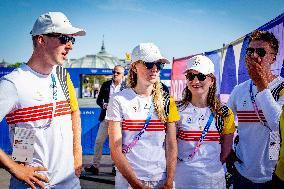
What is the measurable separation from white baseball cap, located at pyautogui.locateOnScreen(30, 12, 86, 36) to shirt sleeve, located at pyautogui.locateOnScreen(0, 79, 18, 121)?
1.66 ft

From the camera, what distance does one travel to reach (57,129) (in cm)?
243

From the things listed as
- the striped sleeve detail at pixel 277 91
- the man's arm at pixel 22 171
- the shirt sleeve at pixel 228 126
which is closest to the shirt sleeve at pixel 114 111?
the man's arm at pixel 22 171

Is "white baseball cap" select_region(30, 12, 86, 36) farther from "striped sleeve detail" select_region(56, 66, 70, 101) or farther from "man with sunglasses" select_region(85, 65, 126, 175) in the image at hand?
"man with sunglasses" select_region(85, 65, 126, 175)

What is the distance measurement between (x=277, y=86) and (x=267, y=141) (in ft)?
1.72

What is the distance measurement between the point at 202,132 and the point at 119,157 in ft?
2.72

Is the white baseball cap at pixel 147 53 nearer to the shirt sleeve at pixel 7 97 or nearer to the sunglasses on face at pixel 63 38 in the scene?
the sunglasses on face at pixel 63 38

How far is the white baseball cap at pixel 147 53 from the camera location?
9.64 feet

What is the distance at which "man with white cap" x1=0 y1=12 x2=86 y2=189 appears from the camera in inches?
88.6

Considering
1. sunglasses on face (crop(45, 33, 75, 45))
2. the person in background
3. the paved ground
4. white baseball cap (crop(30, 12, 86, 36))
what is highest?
white baseball cap (crop(30, 12, 86, 36))

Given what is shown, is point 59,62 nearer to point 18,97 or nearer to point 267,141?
point 18,97

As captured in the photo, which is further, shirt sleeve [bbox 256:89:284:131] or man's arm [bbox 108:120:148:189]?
shirt sleeve [bbox 256:89:284:131]

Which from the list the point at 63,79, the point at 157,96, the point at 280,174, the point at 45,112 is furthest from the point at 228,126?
the point at 45,112

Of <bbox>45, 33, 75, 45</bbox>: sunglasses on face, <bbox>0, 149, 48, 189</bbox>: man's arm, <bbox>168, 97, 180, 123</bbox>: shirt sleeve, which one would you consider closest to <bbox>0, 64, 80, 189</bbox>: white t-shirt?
<bbox>0, 149, 48, 189</bbox>: man's arm

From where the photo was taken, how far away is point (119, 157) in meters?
2.73
